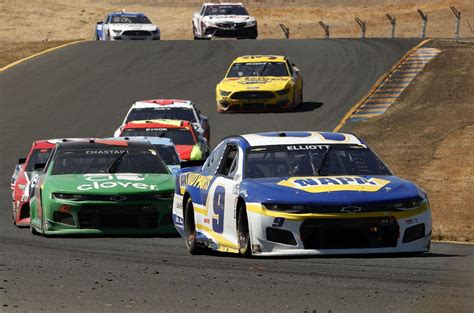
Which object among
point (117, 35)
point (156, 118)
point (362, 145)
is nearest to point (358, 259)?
point (362, 145)

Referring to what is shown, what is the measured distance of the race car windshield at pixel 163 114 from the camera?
28497 mm

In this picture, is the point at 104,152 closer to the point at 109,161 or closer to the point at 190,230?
the point at 109,161

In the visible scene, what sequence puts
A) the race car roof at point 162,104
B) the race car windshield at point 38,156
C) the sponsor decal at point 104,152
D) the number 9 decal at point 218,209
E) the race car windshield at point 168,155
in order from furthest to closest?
1. the race car roof at point 162,104
2. the race car windshield at point 168,155
3. the race car windshield at point 38,156
4. the sponsor decal at point 104,152
5. the number 9 decal at point 218,209

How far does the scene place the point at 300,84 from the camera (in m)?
38.5

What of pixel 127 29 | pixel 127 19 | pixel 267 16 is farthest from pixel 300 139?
pixel 267 16

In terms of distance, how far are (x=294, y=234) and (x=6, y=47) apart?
3934cm

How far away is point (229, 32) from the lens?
49500mm

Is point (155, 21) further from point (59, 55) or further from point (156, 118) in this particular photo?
point (156, 118)

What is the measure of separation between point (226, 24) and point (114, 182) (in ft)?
109

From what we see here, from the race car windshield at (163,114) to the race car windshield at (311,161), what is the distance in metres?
14.8

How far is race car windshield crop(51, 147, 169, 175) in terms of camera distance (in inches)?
688

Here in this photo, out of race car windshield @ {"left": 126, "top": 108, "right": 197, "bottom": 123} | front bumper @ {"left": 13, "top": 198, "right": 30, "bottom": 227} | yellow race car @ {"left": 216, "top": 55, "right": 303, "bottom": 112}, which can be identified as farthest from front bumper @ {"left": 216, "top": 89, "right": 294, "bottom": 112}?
front bumper @ {"left": 13, "top": 198, "right": 30, "bottom": 227}

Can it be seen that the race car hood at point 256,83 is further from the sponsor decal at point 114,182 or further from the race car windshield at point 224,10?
the sponsor decal at point 114,182

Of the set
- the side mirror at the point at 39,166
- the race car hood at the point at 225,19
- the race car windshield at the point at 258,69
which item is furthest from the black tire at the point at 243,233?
the race car hood at the point at 225,19
